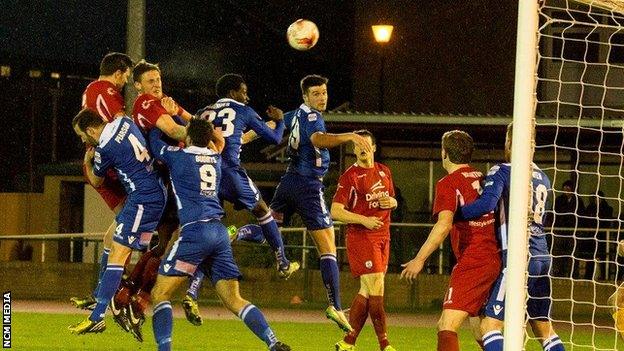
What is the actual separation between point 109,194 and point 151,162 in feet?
2.88

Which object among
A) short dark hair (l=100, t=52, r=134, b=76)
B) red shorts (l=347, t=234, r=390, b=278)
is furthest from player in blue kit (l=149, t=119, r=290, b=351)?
red shorts (l=347, t=234, r=390, b=278)

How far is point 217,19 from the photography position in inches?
1656

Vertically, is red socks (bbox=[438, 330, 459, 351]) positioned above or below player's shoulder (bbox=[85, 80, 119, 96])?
below

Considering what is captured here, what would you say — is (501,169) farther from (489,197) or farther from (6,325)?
(6,325)

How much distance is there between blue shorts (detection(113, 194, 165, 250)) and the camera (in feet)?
37.4

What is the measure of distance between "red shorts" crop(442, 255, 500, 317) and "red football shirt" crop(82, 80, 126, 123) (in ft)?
12.0

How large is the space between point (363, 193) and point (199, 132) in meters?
2.39

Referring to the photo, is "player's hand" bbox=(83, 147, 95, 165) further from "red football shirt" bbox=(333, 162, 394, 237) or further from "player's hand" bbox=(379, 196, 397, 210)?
"player's hand" bbox=(379, 196, 397, 210)

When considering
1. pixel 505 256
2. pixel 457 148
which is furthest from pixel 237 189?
pixel 505 256

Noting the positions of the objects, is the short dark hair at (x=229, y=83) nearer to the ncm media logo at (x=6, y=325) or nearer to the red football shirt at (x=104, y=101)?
the red football shirt at (x=104, y=101)

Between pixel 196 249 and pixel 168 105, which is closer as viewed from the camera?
pixel 196 249

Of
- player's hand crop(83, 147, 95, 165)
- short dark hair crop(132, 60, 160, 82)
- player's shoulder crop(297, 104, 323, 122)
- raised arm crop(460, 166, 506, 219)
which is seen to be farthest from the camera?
player's shoulder crop(297, 104, 323, 122)

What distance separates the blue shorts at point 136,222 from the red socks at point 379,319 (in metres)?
2.05

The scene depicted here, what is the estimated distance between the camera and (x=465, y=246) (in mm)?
9789
